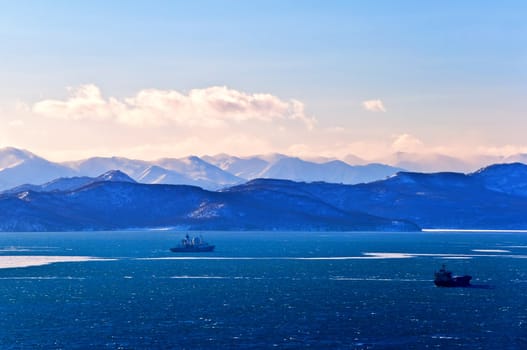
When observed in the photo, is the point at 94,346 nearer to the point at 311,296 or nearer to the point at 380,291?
the point at 311,296

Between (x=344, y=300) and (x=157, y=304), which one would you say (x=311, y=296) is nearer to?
(x=344, y=300)

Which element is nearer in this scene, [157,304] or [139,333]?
[139,333]

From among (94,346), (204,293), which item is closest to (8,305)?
(204,293)

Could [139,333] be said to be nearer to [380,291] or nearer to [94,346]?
[94,346]

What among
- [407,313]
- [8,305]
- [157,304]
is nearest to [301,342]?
[407,313]

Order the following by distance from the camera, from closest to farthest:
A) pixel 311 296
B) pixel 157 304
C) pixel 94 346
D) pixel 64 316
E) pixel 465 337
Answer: pixel 94 346, pixel 465 337, pixel 64 316, pixel 157 304, pixel 311 296

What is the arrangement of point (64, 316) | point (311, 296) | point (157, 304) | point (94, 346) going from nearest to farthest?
point (94, 346), point (64, 316), point (157, 304), point (311, 296)

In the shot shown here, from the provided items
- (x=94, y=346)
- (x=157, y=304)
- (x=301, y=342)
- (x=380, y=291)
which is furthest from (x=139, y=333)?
(x=380, y=291)

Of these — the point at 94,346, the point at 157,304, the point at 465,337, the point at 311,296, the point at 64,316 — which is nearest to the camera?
the point at 94,346

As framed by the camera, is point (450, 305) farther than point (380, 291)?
No
